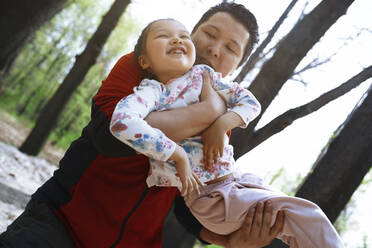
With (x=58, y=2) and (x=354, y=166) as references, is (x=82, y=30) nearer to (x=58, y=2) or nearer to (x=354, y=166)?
(x=58, y=2)

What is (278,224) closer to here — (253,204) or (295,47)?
(253,204)

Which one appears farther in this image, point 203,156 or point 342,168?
point 342,168

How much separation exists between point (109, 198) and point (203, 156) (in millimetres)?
472

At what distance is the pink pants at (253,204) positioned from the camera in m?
1.18

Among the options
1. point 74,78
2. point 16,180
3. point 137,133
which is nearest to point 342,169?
point 137,133

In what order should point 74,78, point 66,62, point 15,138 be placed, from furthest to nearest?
point 66,62 → point 15,138 → point 74,78

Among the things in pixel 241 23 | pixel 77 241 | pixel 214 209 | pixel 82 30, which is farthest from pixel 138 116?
pixel 82 30

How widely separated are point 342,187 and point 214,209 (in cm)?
211

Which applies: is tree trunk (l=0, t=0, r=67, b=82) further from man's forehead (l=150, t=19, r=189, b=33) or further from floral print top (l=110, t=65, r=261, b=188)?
floral print top (l=110, t=65, r=261, b=188)

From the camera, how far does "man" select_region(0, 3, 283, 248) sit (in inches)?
50.5

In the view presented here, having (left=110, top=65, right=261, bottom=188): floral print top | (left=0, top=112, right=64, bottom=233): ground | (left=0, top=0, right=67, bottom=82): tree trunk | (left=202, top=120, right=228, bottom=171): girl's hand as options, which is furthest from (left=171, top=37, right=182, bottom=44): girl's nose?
(left=0, top=0, right=67, bottom=82): tree trunk

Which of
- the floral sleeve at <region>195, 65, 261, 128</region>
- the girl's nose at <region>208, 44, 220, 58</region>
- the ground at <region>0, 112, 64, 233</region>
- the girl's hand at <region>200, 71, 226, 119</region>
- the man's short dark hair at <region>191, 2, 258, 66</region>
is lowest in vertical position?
the ground at <region>0, 112, 64, 233</region>

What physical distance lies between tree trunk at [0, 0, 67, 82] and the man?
2184 mm

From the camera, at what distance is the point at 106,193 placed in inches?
54.9
